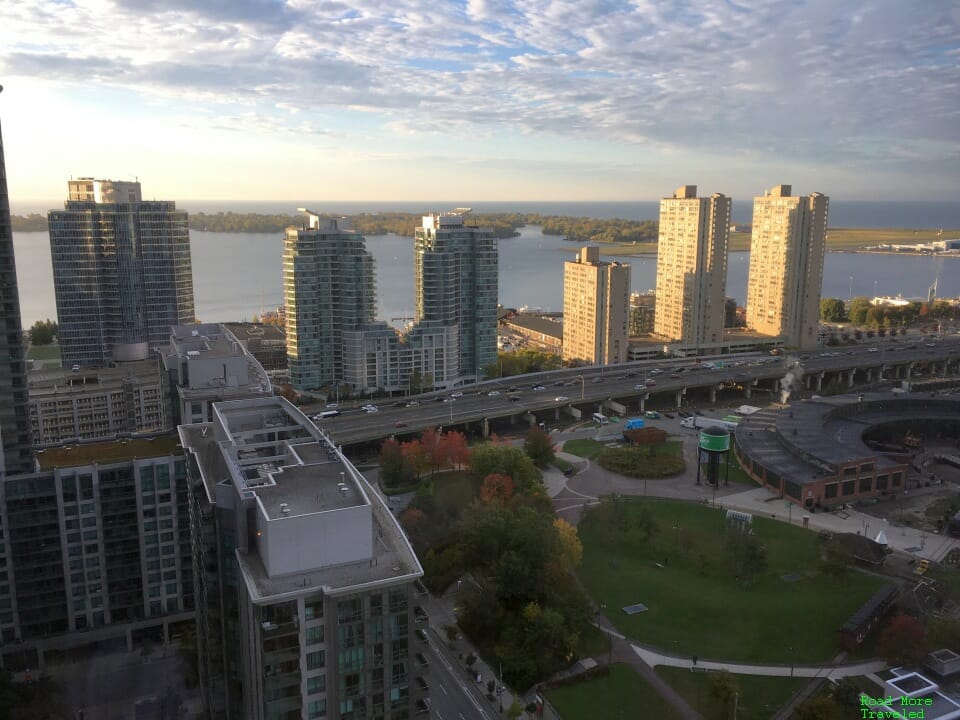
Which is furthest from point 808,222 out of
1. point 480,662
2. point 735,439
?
point 480,662

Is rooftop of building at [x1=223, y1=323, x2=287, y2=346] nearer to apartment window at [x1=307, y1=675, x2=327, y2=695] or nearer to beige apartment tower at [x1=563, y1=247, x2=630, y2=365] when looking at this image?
beige apartment tower at [x1=563, y1=247, x2=630, y2=365]

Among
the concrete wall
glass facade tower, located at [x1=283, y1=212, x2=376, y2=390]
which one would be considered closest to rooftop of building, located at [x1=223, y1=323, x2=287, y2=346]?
glass facade tower, located at [x1=283, y1=212, x2=376, y2=390]

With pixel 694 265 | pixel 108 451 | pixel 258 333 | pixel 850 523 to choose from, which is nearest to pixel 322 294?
pixel 258 333

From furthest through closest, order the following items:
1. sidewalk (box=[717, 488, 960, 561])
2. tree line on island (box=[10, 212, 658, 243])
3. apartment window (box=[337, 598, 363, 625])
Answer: tree line on island (box=[10, 212, 658, 243]), sidewalk (box=[717, 488, 960, 561]), apartment window (box=[337, 598, 363, 625])

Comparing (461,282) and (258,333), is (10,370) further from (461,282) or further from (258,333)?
(258,333)

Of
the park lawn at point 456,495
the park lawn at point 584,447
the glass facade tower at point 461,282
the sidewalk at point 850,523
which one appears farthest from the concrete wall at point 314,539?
Result: the glass facade tower at point 461,282

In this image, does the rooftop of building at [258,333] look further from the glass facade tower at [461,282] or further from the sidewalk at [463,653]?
the sidewalk at [463,653]

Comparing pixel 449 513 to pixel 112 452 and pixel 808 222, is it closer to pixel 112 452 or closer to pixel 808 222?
pixel 112 452
